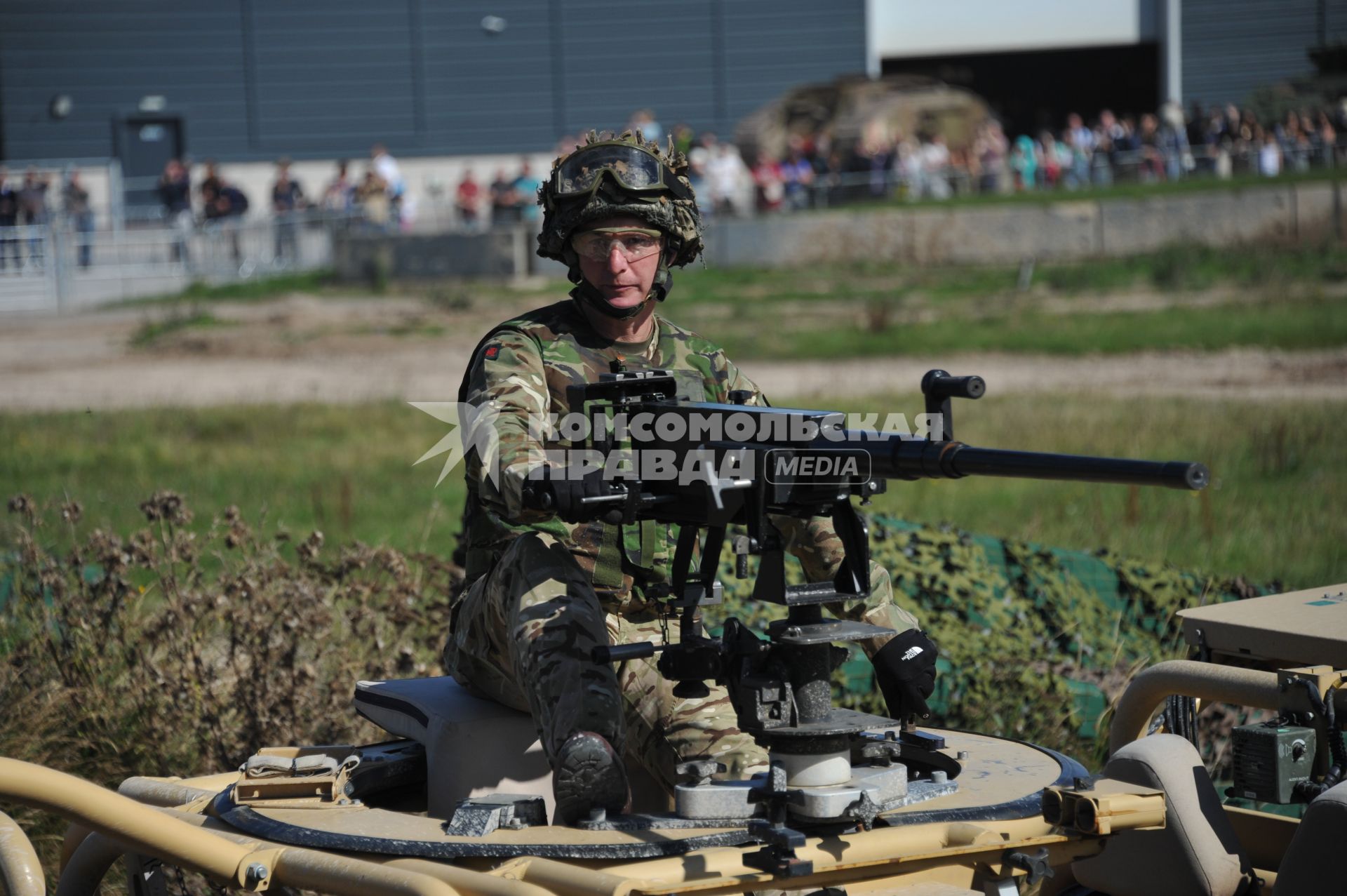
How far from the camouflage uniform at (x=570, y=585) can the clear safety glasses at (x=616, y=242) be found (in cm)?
20

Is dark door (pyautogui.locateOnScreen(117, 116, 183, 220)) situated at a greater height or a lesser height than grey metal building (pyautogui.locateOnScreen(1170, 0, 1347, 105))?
lesser

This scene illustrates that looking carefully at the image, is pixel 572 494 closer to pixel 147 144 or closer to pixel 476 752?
pixel 476 752

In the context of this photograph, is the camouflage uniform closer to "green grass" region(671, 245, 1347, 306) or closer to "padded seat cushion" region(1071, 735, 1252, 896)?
"padded seat cushion" region(1071, 735, 1252, 896)

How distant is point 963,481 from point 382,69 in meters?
31.4

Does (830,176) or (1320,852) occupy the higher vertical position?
(830,176)

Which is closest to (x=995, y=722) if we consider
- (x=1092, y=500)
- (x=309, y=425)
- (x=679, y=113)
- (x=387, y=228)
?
(x=1092, y=500)

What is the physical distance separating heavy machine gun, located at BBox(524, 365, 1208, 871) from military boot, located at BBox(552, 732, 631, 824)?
6.5 inches

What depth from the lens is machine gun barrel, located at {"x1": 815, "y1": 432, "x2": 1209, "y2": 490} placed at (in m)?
2.86

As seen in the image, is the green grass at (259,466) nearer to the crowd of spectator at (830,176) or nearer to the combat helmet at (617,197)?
the combat helmet at (617,197)

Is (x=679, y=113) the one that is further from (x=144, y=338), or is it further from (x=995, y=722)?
(x=995, y=722)

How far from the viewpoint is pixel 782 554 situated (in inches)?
133

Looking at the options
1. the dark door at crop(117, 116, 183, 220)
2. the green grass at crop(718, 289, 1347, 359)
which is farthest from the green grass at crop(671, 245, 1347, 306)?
the dark door at crop(117, 116, 183, 220)

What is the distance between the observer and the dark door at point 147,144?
1549 inches

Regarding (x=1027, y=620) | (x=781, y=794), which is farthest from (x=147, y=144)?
(x=781, y=794)
